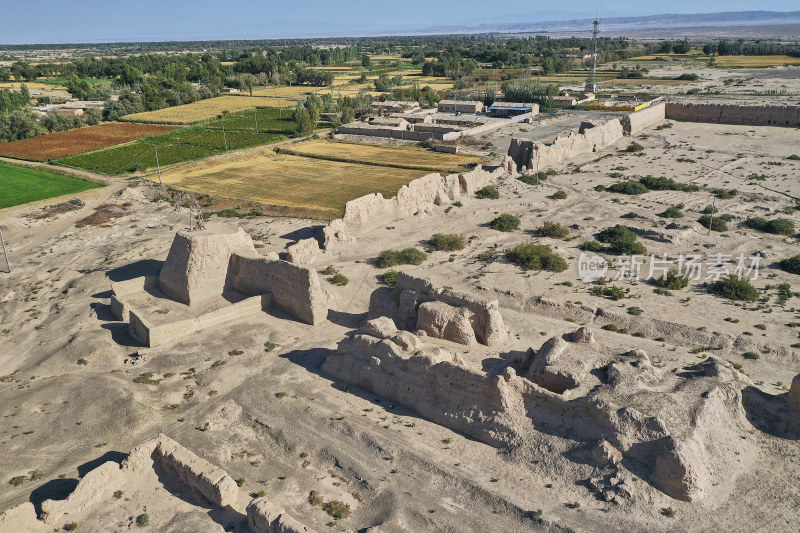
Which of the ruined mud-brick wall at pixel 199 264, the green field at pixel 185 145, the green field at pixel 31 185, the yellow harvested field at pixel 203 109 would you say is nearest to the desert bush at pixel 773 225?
the ruined mud-brick wall at pixel 199 264


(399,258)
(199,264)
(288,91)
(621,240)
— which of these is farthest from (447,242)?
(288,91)

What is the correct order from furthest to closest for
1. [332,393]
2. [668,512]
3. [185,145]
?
[185,145] < [332,393] < [668,512]

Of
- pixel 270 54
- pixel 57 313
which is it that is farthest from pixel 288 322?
pixel 270 54

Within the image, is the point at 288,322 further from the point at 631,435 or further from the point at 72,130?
the point at 72,130

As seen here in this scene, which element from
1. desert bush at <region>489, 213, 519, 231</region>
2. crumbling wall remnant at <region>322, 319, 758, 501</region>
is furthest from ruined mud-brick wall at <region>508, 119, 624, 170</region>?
crumbling wall remnant at <region>322, 319, 758, 501</region>

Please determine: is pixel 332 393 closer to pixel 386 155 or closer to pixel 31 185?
pixel 386 155
